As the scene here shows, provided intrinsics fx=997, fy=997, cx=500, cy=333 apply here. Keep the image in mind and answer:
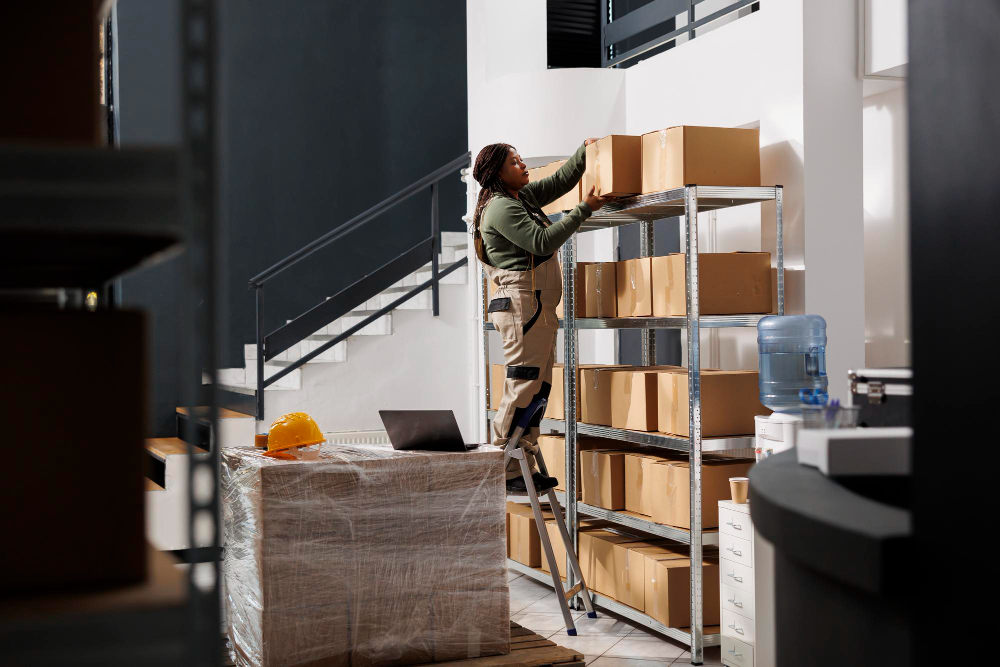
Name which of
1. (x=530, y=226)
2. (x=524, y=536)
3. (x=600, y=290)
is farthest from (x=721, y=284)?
(x=524, y=536)

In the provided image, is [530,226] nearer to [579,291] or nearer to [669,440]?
[579,291]

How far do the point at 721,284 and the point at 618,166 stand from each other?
0.77 m

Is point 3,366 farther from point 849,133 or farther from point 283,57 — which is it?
point 283,57

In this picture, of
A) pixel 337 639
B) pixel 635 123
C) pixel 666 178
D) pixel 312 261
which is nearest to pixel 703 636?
pixel 337 639

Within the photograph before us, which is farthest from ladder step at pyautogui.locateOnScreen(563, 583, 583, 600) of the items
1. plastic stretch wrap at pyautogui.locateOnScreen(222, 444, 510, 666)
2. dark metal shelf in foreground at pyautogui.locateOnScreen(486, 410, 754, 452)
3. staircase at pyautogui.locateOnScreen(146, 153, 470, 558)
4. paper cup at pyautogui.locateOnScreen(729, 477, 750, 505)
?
staircase at pyautogui.locateOnScreen(146, 153, 470, 558)

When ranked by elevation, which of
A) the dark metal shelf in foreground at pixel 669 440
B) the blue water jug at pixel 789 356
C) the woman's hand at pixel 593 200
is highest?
the woman's hand at pixel 593 200

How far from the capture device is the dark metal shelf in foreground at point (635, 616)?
13.6 ft

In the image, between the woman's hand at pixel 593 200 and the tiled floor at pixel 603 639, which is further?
the woman's hand at pixel 593 200

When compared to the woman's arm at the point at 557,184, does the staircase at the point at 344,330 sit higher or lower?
lower

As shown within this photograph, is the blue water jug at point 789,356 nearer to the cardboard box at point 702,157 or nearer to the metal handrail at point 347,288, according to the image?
the cardboard box at point 702,157

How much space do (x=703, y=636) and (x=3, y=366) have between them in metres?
3.66

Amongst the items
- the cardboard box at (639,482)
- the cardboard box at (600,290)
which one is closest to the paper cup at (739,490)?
the cardboard box at (639,482)

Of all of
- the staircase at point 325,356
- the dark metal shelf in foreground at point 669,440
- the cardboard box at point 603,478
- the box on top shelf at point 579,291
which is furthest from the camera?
A: the staircase at point 325,356

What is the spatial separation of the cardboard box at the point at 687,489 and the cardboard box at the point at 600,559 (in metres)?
0.41
